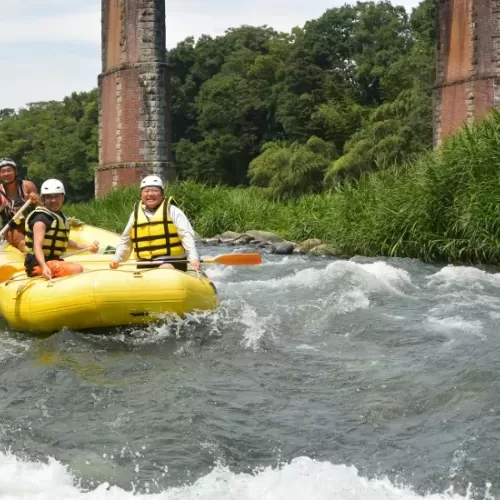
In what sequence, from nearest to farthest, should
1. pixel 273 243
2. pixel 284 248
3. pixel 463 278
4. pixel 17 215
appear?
pixel 17 215, pixel 463 278, pixel 284 248, pixel 273 243

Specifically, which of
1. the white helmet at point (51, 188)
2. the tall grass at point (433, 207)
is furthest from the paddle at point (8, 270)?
the tall grass at point (433, 207)

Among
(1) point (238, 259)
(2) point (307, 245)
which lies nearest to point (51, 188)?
(1) point (238, 259)

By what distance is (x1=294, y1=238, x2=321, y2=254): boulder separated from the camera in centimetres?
1444

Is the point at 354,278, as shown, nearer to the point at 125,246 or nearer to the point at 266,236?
the point at 125,246

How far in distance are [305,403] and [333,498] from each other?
1518 millimetres

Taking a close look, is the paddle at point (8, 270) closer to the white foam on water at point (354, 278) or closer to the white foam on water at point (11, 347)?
the white foam on water at point (11, 347)

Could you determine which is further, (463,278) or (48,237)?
(463,278)

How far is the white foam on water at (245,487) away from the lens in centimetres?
444

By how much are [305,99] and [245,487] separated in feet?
117

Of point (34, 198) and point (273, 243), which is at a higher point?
point (34, 198)

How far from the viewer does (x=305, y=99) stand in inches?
1553

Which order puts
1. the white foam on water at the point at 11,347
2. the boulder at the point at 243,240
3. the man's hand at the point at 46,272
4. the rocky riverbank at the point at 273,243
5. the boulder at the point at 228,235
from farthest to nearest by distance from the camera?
the boulder at the point at 228,235
the boulder at the point at 243,240
the rocky riverbank at the point at 273,243
the man's hand at the point at 46,272
the white foam on water at the point at 11,347

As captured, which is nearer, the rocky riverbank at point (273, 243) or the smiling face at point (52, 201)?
the smiling face at point (52, 201)

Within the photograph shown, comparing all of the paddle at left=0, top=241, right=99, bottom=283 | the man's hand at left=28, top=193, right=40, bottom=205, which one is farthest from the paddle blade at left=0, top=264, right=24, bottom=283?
the man's hand at left=28, top=193, right=40, bottom=205
